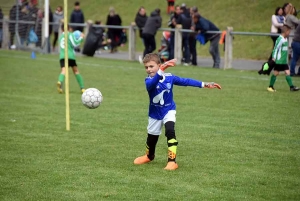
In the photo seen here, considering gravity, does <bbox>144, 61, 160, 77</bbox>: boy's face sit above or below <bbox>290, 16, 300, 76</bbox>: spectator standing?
above

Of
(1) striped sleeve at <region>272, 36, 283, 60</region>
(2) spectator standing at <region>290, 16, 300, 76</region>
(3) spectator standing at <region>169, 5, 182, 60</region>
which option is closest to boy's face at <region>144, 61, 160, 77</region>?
(1) striped sleeve at <region>272, 36, 283, 60</region>

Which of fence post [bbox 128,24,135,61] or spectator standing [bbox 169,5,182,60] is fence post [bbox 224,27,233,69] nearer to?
spectator standing [bbox 169,5,182,60]

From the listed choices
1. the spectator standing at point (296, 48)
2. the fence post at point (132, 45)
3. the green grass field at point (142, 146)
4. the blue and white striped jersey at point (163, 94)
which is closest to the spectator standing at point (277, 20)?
the spectator standing at point (296, 48)

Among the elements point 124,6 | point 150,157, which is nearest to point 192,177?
point 150,157

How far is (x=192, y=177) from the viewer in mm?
→ 8625

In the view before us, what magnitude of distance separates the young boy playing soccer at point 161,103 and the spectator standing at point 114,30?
24.2 meters

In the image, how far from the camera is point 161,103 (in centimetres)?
943

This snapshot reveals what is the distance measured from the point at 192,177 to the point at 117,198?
1.34 meters

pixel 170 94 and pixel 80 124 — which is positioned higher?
pixel 170 94

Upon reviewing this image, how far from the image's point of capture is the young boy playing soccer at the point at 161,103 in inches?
360

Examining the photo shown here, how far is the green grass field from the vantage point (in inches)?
316

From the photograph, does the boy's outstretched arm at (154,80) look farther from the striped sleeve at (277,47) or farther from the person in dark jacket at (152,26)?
the person in dark jacket at (152,26)

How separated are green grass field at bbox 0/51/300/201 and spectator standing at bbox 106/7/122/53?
13587 millimetres

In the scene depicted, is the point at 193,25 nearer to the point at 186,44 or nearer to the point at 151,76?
the point at 186,44
